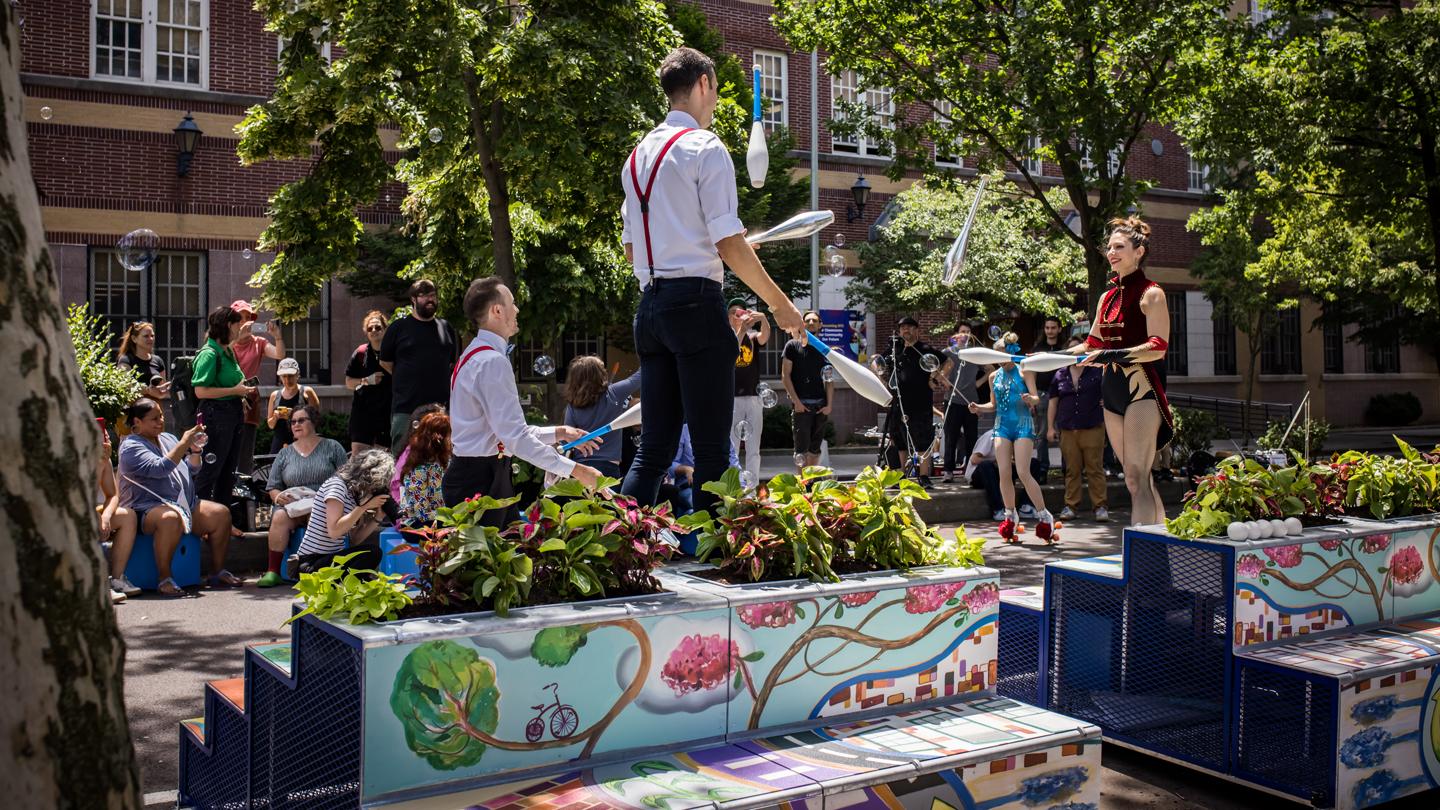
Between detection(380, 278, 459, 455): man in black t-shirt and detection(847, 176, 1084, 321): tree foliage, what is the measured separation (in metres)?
15.4

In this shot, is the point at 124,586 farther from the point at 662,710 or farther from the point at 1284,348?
the point at 1284,348

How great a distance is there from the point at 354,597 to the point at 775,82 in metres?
25.7

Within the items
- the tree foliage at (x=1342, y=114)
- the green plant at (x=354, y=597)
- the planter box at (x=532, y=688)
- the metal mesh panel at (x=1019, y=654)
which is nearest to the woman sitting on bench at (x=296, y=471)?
the metal mesh panel at (x=1019, y=654)

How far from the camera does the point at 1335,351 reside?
36500 mm

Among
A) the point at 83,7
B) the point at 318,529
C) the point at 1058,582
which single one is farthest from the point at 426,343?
the point at 83,7

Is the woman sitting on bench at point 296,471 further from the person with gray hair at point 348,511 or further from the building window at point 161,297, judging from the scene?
the building window at point 161,297

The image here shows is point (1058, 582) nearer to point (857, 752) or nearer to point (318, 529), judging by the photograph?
point (857, 752)

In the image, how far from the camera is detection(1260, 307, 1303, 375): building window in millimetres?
35000

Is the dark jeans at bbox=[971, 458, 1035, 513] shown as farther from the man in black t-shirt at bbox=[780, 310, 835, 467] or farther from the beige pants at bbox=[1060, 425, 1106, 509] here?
the man in black t-shirt at bbox=[780, 310, 835, 467]

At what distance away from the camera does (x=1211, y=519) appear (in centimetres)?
465

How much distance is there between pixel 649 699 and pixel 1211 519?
2.52 meters

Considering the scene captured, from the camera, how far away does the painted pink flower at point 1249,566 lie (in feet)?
14.3

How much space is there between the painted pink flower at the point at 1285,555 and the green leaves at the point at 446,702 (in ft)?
→ 9.63

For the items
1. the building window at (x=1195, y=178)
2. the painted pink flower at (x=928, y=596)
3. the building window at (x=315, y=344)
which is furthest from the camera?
the building window at (x=1195, y=178)
